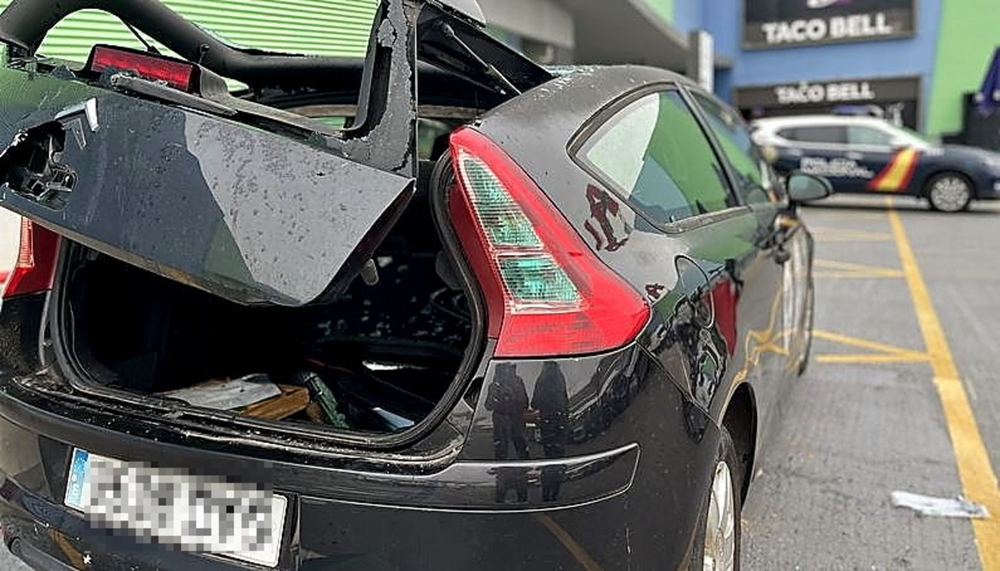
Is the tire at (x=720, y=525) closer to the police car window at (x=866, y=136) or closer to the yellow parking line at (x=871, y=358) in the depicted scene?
the yellow parking line at (x=871, y=358)

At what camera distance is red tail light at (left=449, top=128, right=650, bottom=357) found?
1.54 meters

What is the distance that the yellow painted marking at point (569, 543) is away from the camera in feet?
4.96

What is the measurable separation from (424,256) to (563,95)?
4.20 feet

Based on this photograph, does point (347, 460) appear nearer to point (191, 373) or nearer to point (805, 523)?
point (191, 373)

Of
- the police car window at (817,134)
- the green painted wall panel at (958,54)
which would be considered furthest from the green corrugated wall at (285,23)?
the green painted wall panel at (958,54)

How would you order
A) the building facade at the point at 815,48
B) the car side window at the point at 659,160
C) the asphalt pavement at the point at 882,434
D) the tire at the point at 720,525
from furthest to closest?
the building facade at the point at 815,48 → the asphalt pavement at the point at 882,434 → the car side window at the point at 659,160 → the tire at the point at 720,525

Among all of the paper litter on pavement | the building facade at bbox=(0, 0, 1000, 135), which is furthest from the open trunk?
the building facade at bbox=(0, 0, 1000, 135)

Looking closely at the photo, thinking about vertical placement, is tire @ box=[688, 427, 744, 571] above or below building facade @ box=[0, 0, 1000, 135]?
below

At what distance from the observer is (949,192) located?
43.1 ft

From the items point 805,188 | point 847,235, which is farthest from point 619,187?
point 847,235

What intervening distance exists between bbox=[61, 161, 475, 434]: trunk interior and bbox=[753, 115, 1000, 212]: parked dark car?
38.7 ft

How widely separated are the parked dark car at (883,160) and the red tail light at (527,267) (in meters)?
12.9

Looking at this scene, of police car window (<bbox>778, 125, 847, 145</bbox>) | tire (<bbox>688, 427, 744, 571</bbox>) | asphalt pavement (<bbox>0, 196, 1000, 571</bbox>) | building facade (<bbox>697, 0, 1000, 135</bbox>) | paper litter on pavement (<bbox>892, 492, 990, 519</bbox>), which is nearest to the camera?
tire (<bbox>688, 427, 744, 571</bbox>)

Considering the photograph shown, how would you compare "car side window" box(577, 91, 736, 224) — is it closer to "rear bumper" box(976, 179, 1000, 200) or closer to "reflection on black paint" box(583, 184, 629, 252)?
"reflection on black paint" box(583, 184, 629, 252)
